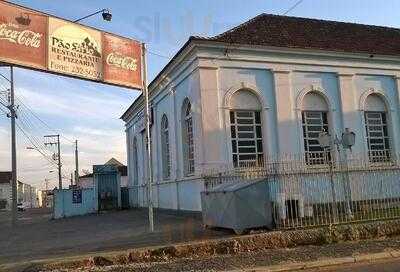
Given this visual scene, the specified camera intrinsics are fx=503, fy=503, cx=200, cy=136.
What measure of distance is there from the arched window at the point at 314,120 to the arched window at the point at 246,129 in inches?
86.1

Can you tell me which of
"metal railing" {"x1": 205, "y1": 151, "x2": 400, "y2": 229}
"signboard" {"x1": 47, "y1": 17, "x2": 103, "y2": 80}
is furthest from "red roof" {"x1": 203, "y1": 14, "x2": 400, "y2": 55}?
"metal railing" {"x1": 205, "y1": 151, "x2": 400, "y2": 229}

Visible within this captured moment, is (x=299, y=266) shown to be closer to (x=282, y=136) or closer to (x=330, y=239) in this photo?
(x=330, y=239)

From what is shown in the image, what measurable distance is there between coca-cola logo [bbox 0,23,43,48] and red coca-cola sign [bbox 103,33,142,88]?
7.15 ft

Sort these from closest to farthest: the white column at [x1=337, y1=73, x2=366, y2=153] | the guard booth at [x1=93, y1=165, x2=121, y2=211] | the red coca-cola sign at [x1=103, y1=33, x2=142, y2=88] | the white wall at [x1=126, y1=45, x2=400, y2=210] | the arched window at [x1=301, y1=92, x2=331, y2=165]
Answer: the red coca-cola sign at [x1=103, y1=33, x2=142, y2=88]
the white wall at [x1=126, y1=45, x2=400, y2=210]
the arched window at [x1=301, y1=92, x2=331, y2=165]
the white column at [x1=337, y1=73, x2=366, y2=153]
the guard booth at [x1=93, y1=165, x2=121, y2=211]

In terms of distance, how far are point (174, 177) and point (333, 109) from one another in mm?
7767

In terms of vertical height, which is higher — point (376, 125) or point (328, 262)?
point (376, 125)

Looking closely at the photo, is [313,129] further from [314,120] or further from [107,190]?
[107,190]

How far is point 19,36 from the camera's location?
549 inches

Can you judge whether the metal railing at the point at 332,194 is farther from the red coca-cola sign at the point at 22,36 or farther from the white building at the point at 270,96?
the red coca-cola sign at the point at 22,36

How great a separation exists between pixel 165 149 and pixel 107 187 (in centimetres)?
1022

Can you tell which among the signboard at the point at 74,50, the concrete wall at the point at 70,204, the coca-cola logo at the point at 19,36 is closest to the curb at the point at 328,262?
the signboard at the point at 74,50

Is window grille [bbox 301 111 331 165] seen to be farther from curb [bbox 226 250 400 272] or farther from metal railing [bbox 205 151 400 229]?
curb [bbox 226 250 400 272]

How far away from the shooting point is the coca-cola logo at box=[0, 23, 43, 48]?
45.0ft

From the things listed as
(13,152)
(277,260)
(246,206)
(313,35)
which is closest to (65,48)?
(246,206)
